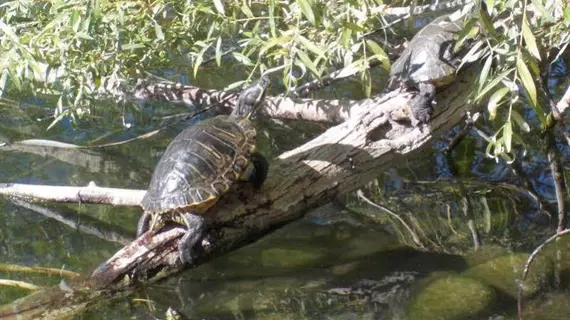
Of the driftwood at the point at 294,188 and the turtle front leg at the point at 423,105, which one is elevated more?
the turtle front leg at the point at 423,105

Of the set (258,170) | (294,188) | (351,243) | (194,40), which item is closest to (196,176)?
(258,170)

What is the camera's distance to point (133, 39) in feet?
17.1

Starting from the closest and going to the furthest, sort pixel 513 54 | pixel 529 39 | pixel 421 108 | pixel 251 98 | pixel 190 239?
pixel 529 39 < pixel 513 54 < pixel 190 239 < pixel 421 108 < pixel 251 98

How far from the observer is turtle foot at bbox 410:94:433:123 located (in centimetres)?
432

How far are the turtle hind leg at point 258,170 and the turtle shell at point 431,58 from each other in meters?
1.20

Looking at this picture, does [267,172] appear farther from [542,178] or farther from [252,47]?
[542,178]

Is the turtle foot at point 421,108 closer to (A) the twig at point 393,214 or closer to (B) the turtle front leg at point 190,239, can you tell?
(A) the twig at point 393,214

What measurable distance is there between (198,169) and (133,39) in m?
1.63

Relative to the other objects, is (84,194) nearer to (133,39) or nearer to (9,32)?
(9,32)

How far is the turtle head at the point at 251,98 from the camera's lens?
15.1ft

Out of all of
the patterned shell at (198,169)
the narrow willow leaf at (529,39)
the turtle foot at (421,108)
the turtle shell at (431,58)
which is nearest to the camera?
the narrow willow leaf at (529,39)

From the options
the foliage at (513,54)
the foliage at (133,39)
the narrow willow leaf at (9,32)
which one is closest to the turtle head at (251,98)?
the foliage at (133,39)

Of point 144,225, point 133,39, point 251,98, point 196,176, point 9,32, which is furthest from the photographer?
point 133,39

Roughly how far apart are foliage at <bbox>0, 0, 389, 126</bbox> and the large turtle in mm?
297
